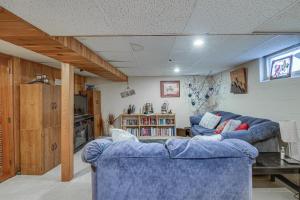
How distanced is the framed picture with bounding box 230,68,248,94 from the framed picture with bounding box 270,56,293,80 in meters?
0.85

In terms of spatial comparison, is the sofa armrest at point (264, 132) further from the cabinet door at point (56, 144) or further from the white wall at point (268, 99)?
the cabinet door at point (56, 144)

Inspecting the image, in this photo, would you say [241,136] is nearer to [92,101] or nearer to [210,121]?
[210,121]

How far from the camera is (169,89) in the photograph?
7.21 m

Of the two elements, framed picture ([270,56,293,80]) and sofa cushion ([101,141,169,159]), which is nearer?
sofa cushion ([101,141,169,159])

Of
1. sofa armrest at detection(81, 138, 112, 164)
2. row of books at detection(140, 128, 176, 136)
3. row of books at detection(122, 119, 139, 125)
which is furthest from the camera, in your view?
row of books at detection(122, 119, 139, 125)

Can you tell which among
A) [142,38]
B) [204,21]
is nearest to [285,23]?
[204,21]

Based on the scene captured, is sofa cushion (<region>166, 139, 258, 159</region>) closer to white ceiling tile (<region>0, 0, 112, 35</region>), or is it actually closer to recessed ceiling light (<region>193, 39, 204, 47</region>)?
white ceiling tile (<region>0, 0, 112, 35</region>)

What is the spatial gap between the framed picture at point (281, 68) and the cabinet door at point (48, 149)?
4231mm

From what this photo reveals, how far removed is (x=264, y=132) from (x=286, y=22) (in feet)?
5.70

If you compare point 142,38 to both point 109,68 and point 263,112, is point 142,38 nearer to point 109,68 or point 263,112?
point 109,68

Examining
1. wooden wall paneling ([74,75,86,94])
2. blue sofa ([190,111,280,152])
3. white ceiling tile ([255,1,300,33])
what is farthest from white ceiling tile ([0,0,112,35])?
wooden wall paneling ([74,75,86,94])

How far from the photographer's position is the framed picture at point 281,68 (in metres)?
3.37

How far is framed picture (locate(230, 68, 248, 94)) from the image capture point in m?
4.68

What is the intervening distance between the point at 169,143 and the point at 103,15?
4.45 feet
